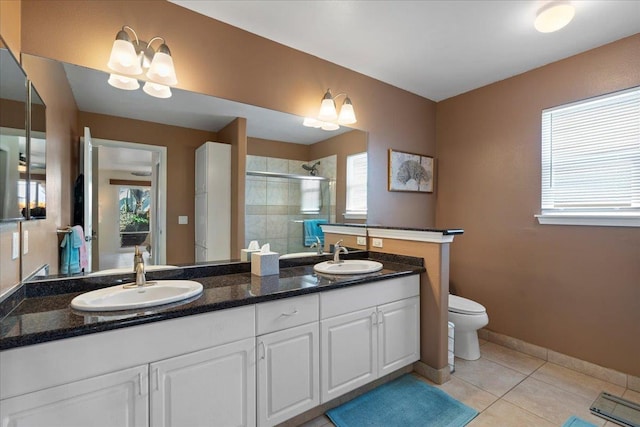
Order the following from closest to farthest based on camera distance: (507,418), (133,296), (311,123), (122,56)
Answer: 1. (133,296)
2. (122,56)
3. (507,418)
4. (311,123)

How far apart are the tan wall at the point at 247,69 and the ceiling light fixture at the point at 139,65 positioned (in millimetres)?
83

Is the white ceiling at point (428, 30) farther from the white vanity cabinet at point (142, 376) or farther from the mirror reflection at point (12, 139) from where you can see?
the white vanity cabinet at point (142, 376)

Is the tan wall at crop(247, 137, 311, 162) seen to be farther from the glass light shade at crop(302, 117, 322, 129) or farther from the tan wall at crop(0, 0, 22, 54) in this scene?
the tan wall at crop(0, 0, 22, 54)

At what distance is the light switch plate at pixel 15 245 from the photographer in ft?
3.95

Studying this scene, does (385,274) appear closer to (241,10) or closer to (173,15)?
(241,10)

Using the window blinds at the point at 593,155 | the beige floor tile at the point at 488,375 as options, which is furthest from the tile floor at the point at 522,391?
the window blinds at the point at 593,155

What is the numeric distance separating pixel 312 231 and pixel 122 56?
166 cm

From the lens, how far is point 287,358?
1.60 m

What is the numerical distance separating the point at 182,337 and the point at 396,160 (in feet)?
8.19

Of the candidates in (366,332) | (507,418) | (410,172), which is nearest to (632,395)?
(507,418)


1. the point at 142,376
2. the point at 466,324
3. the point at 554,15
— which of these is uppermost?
the point at 554,15

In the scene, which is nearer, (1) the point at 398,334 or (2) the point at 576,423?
(2) the point at 576,423

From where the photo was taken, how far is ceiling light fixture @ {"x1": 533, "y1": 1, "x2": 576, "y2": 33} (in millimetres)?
1809

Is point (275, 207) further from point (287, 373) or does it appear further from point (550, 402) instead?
point (550, 402)
